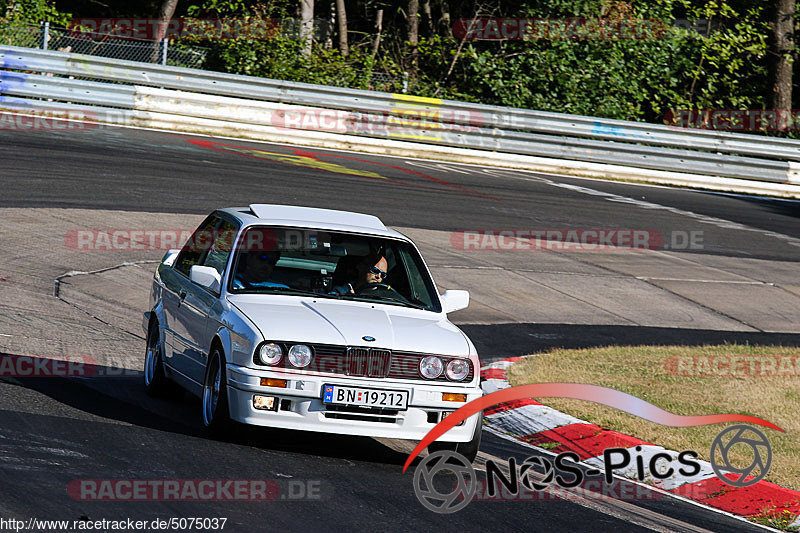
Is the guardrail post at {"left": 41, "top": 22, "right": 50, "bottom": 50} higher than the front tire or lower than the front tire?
higher

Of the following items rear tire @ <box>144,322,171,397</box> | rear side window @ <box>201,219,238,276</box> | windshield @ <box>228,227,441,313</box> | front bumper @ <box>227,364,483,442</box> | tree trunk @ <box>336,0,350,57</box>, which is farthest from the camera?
tree trunk @ <box>336,0,350,57</box>

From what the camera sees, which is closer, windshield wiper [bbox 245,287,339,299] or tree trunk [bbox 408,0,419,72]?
windshield wiper [bbox 245,287,339,299]

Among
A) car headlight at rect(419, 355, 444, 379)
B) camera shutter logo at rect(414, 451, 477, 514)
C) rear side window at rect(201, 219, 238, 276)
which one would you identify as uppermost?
rear side window at rect(201, 219, 238, 276)

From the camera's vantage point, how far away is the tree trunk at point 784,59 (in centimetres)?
2977

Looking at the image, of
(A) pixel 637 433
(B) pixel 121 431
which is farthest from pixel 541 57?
(B) pixel 121 431

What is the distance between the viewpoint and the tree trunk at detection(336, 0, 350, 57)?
2853 centimetres

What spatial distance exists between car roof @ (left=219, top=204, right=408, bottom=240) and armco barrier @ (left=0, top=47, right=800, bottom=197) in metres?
14.4

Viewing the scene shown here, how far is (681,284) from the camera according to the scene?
16.2 m

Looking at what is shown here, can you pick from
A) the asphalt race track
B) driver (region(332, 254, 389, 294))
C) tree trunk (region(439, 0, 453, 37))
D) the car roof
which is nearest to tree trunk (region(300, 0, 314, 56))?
tree trunk (region(439, 0, 453, 37))

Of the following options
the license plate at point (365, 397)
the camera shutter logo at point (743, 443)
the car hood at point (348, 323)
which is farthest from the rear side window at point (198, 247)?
the camera shutter logo at point (743, 443)

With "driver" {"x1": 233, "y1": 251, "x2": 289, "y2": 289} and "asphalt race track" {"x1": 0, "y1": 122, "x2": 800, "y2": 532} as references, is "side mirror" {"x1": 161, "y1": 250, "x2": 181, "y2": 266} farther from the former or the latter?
"driver" {"x1": 233, "y1": 251, "x2": 289, "y2": 289}

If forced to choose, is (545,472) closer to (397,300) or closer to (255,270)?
(397,300)

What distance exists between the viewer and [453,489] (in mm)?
6426

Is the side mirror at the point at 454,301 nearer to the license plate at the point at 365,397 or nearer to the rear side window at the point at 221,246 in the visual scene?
the license plate at the point at 365,397
